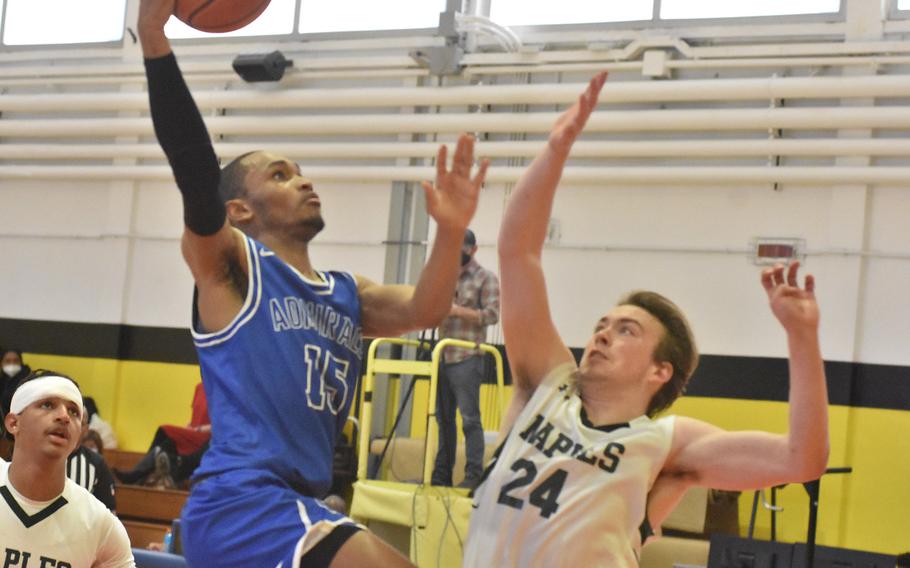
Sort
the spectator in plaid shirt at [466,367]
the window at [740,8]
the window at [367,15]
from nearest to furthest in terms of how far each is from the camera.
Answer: the spectator in plaid shirt at [466,367] → the window at [740,8] → the window at [367,15]

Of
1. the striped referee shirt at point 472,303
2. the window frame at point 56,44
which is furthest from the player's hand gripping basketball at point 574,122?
the window frame at point 56,44

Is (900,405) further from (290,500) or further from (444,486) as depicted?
(290,500)

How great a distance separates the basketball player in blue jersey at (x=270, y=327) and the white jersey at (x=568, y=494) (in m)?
0.24

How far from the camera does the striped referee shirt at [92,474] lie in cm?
599

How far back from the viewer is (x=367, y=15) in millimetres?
11453

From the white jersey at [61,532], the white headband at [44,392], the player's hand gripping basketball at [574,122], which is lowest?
the white jersey at [61,532]

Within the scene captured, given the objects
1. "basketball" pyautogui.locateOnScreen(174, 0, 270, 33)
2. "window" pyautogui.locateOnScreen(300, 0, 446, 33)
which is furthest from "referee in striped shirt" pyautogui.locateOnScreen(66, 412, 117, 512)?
"window" pyautogui.locateOnScreen(300, 0, 446, 33)

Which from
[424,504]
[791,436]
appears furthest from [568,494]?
[424,504]

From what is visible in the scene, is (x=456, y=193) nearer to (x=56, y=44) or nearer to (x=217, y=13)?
(x=217, y=13)

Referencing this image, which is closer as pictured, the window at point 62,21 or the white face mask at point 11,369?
the white face mask at point 11,369

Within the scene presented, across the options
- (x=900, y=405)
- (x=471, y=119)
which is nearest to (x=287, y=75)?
(x=471, y=119)

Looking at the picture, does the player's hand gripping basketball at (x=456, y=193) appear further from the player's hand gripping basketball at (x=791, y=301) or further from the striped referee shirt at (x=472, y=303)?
the striped referee shirt at (x=472, y=303)

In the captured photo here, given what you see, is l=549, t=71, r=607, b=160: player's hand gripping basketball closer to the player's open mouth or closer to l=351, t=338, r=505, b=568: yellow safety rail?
the player's open mouth

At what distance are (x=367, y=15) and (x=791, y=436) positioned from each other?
30.6ft
